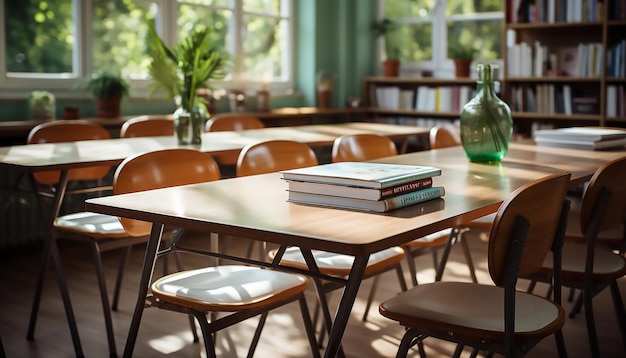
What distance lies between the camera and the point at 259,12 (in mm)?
6703

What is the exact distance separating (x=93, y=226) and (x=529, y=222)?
1.88 m

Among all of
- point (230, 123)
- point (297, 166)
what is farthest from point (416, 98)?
point (297, 166)

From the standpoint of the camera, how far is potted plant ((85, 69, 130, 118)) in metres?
5.04

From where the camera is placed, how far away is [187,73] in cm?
368

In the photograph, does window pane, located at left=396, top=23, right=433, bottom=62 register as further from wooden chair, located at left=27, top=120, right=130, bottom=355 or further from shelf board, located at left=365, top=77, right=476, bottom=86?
wooden chair, located at left=27, top=120, right=130, bottom=355

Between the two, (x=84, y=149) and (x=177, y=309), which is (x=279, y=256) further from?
(x=84, y=149)

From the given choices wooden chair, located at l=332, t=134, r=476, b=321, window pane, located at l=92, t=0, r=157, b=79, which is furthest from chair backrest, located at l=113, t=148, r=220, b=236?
window pane, located at l=92, t=0, r=157, b=79

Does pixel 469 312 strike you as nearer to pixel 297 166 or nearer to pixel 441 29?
pixel 297 166

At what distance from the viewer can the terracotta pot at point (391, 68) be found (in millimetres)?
7082

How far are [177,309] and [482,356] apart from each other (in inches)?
52.2

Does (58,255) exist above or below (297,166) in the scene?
below

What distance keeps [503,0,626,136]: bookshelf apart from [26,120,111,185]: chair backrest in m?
3.48

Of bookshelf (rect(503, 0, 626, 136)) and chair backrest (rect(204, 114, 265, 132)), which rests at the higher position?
bookshelf (rect(503, 0, 626, 136))

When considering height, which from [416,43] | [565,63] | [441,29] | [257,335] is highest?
[441,29]
